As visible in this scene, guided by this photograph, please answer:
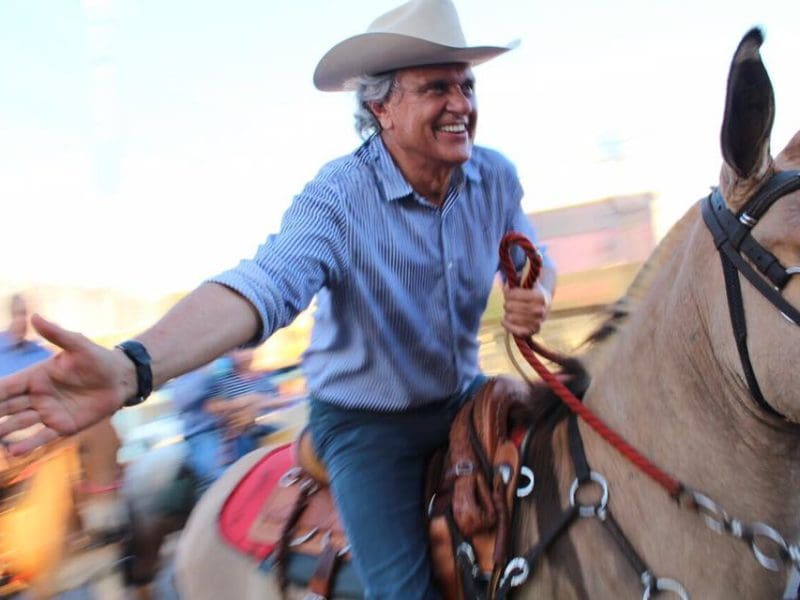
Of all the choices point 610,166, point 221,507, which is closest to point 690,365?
point 221,507

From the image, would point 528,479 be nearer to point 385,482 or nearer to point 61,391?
point 385,482

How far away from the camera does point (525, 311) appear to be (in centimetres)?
236

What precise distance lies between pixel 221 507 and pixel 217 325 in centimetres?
127

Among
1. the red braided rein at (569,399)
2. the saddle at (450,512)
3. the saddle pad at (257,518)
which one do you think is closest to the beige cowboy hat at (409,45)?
the red braided rein at (569,399)

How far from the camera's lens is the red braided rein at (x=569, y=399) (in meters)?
1.88

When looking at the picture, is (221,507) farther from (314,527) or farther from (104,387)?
(104,387)

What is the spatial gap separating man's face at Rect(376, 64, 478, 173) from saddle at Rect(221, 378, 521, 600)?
76cm

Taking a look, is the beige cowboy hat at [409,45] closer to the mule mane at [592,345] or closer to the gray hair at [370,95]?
the gray hair at [370,95]

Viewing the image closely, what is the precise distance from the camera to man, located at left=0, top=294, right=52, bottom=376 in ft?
19.4

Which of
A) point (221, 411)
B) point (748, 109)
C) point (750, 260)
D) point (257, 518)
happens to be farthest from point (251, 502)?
point (221, 411)

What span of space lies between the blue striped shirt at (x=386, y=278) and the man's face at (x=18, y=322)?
164 inches

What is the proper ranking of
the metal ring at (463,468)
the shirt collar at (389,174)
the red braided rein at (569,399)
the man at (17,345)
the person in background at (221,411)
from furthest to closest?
the man at (17,345) < the person in background at (221,411) < the shirt collar at (389,174) < the metal ring at (463,468) < the red braided rein at (569,399)

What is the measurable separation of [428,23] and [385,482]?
148 centimetres

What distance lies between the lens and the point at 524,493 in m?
2.10
